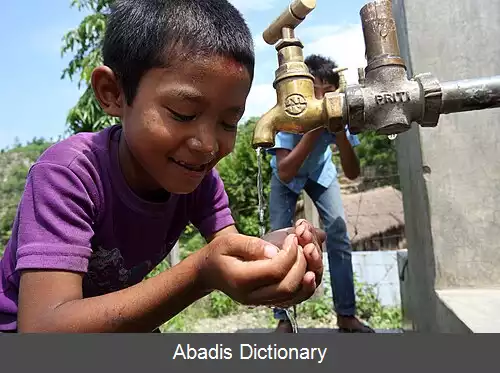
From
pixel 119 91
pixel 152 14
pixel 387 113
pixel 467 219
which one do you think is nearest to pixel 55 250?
pixel 119 91

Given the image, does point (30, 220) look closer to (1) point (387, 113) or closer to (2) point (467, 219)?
(1) point (387, 113)

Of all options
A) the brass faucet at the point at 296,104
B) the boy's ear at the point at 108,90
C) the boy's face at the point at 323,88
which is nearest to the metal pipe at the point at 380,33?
the brass faucet at the point at 296,104

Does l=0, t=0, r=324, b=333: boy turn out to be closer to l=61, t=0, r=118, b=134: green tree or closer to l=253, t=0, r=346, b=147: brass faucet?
l=253, t=0, r=346, b=147: brass faucet

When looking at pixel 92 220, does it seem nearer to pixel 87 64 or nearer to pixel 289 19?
pixel 289 19

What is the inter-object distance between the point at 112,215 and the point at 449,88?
65 centimetres

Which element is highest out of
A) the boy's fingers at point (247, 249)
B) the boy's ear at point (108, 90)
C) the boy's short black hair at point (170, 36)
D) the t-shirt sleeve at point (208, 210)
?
the boy's short black hair at point (170, 36)

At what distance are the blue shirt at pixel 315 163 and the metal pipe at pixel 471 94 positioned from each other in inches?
46.3

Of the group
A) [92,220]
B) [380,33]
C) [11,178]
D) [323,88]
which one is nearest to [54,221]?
[92,220]

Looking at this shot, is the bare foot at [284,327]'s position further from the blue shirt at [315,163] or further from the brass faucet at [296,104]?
the brass faucet at [296,104]

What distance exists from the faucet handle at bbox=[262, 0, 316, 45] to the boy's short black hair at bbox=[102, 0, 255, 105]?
83 millimetres

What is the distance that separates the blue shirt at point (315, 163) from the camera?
195 cm

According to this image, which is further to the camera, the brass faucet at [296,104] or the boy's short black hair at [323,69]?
the boy's short black hair at [323,69]

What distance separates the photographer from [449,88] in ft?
2.50

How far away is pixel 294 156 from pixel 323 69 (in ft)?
1.31
